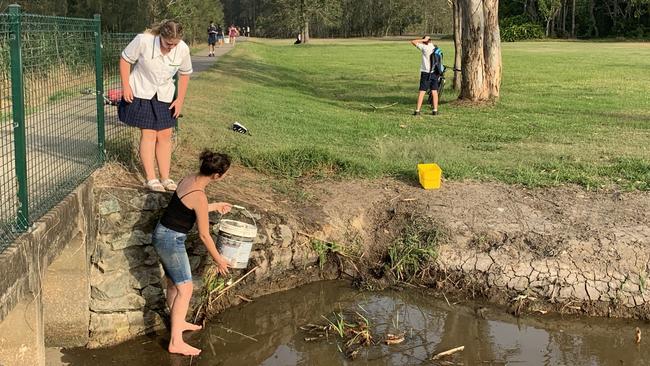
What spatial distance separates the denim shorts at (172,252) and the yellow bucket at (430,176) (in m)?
3.46

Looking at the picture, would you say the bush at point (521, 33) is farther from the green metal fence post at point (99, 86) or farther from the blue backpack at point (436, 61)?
the green metal fence post at point (99, 86)

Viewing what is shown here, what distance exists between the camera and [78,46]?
6.38 metres

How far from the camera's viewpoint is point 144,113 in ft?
21.1

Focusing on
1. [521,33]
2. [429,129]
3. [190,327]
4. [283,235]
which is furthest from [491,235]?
[521,33]

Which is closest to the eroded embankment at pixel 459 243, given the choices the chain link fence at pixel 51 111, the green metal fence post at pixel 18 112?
the chain link fence at pixel 51 111

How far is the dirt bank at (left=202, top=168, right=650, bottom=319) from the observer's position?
265 inches

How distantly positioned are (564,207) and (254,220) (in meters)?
3.44

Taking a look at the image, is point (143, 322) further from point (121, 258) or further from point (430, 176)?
point (430, 176)

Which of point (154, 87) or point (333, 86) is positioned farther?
point (333, 86)

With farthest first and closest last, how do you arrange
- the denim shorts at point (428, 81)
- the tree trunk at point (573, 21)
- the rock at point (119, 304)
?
the tree trunk at point (573, 21), the denim shorts at point (428, 81), the rock at point (119, 304)

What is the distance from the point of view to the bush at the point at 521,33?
66625 millimetres

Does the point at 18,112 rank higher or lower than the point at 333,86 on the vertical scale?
lower

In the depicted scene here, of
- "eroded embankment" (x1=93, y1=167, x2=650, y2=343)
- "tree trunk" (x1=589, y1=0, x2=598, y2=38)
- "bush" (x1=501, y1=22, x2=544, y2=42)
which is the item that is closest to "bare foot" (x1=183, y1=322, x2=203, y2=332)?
"eroded embankment" (x1=93, y1=167, x2=650, y2=343)

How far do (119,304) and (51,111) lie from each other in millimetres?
1819
